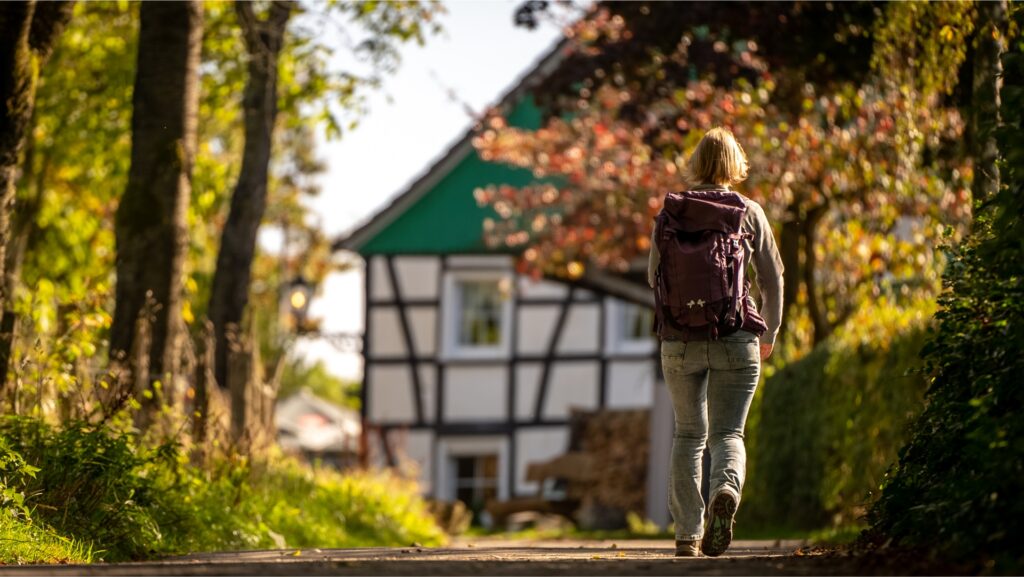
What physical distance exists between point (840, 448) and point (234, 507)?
207 inches

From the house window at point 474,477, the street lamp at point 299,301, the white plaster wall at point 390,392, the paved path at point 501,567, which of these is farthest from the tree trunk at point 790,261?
the house window at point 474,477

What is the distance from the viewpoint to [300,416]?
3925cm

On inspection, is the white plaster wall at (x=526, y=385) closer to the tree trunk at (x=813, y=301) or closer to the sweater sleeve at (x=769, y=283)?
the tree trunk at (x=813, y=301)

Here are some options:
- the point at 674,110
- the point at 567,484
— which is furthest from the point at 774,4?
the point at 567,484

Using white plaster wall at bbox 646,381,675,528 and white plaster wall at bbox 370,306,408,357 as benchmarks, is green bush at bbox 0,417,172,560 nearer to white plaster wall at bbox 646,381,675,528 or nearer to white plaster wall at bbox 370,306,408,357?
white plaster wall at bbox 646,381,675,528

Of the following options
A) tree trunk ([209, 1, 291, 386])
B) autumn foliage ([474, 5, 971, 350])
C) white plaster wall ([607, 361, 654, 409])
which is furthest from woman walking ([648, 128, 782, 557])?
white plaster wall ([607, 361, 654, 409])

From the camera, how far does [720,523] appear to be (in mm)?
7148

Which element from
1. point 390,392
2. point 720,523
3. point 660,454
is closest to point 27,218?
point 660,454

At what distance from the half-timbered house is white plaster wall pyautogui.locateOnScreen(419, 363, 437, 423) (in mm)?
25

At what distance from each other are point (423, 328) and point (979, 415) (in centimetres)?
2585

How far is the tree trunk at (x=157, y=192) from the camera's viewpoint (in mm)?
10938

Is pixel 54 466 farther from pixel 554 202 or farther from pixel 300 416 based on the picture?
pixel 300 416

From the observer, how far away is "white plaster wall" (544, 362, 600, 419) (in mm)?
31844

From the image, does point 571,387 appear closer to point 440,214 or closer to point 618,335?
point 618,335
